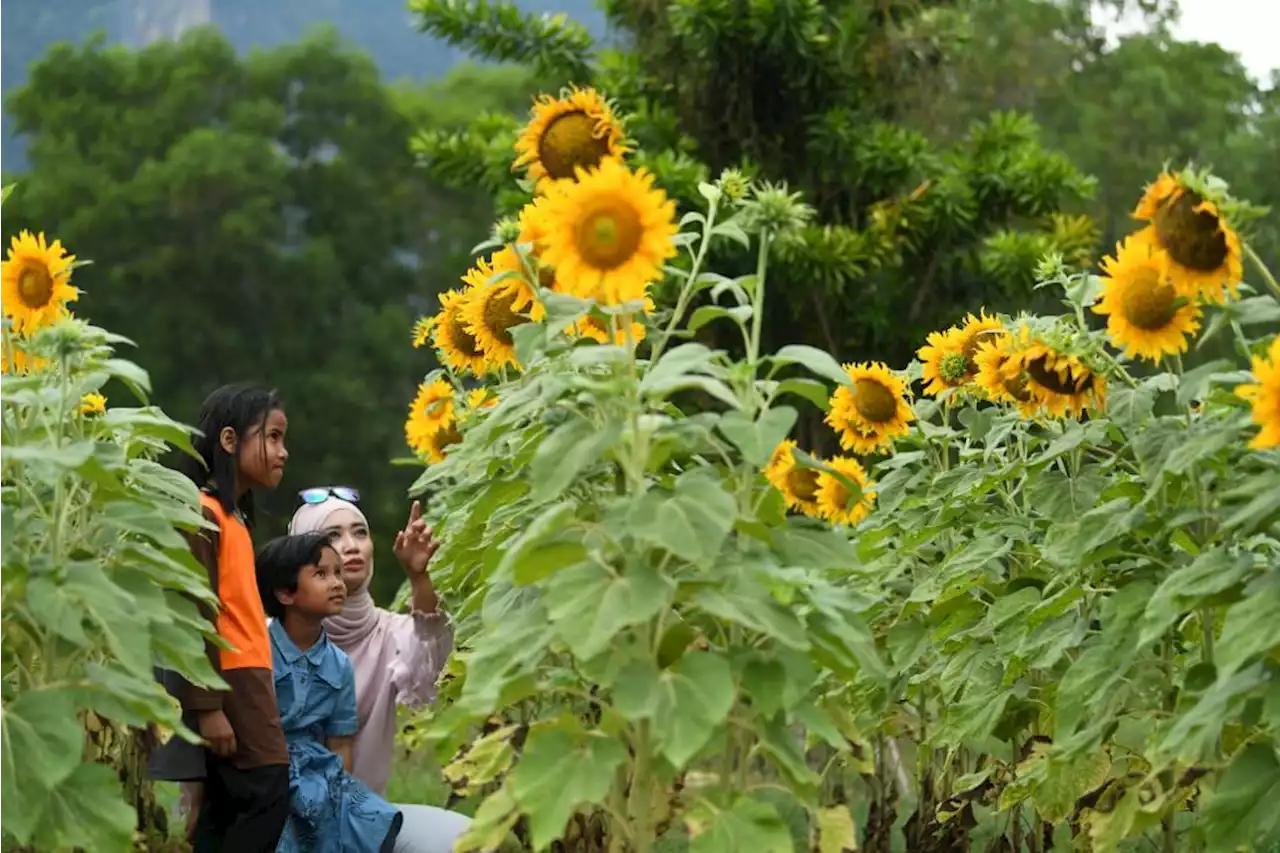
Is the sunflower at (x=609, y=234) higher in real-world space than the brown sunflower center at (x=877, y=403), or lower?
lower

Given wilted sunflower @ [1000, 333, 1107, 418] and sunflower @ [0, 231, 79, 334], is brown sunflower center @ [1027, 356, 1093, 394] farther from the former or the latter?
sunflower @ [0, 231, 79, 334]

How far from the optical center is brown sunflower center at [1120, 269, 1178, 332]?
367cm

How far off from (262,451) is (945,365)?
1708 millimetres

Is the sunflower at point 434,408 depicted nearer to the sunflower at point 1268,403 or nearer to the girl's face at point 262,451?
the girl's face at point 262,451

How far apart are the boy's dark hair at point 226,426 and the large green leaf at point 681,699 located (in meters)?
1.83

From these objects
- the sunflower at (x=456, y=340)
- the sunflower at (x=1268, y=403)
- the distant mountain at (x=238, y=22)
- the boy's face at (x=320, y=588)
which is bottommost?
the sunflower at (x=1268, y=403)

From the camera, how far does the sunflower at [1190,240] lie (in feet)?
11.1

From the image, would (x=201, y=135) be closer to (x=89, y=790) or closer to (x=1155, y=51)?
(x=1155, y=51)

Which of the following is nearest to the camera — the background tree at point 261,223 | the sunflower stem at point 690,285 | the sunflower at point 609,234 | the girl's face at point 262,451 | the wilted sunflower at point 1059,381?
the sunflower at point 609,234

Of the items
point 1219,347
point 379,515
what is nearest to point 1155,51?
point 1219,347

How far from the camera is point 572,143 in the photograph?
421 centimetres

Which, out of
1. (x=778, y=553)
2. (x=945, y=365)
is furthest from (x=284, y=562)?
(x=778, y=553)

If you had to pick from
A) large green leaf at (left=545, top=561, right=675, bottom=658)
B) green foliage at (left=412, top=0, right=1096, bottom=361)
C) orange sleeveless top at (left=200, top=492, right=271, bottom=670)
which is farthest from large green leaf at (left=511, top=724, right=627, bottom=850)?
green foliage at (left=412, top=0, right=1096, bottom=361)

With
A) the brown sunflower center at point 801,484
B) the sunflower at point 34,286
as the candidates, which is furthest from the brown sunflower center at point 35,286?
the brown sunflower center at point 801,484
